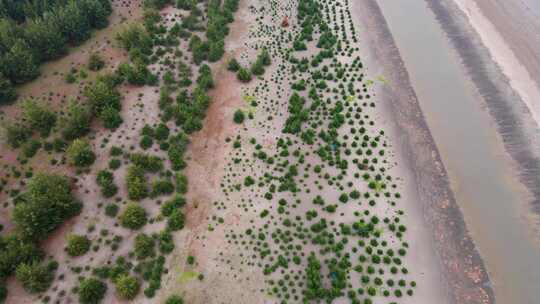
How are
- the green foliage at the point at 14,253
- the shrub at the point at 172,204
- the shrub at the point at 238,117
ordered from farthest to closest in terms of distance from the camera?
the shrub at the point at 238,117
the shrub at the point at 172,204
the green foliage at the point at 14,253

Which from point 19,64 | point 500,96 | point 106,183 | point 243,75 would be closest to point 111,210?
point 106,183

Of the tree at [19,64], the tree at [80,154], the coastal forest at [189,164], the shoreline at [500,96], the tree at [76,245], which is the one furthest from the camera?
the tree at [19,64]

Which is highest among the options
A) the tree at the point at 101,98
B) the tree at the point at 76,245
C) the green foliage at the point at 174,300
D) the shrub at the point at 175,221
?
the tree at the point at 101,98

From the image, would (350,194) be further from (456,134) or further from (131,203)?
(131,203)

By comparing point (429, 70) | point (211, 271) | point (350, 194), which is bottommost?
point (211, 271)

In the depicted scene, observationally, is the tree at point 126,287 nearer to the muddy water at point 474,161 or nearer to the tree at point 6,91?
the tree at point 6,91

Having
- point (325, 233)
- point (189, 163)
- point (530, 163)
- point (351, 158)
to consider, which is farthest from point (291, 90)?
point (530, 163)

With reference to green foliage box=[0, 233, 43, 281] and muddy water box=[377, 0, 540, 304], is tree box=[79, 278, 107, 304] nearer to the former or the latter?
green foliage box=[0, 233, 43, 281]

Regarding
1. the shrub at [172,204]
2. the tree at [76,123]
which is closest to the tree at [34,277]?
the shrub at [172,204]
